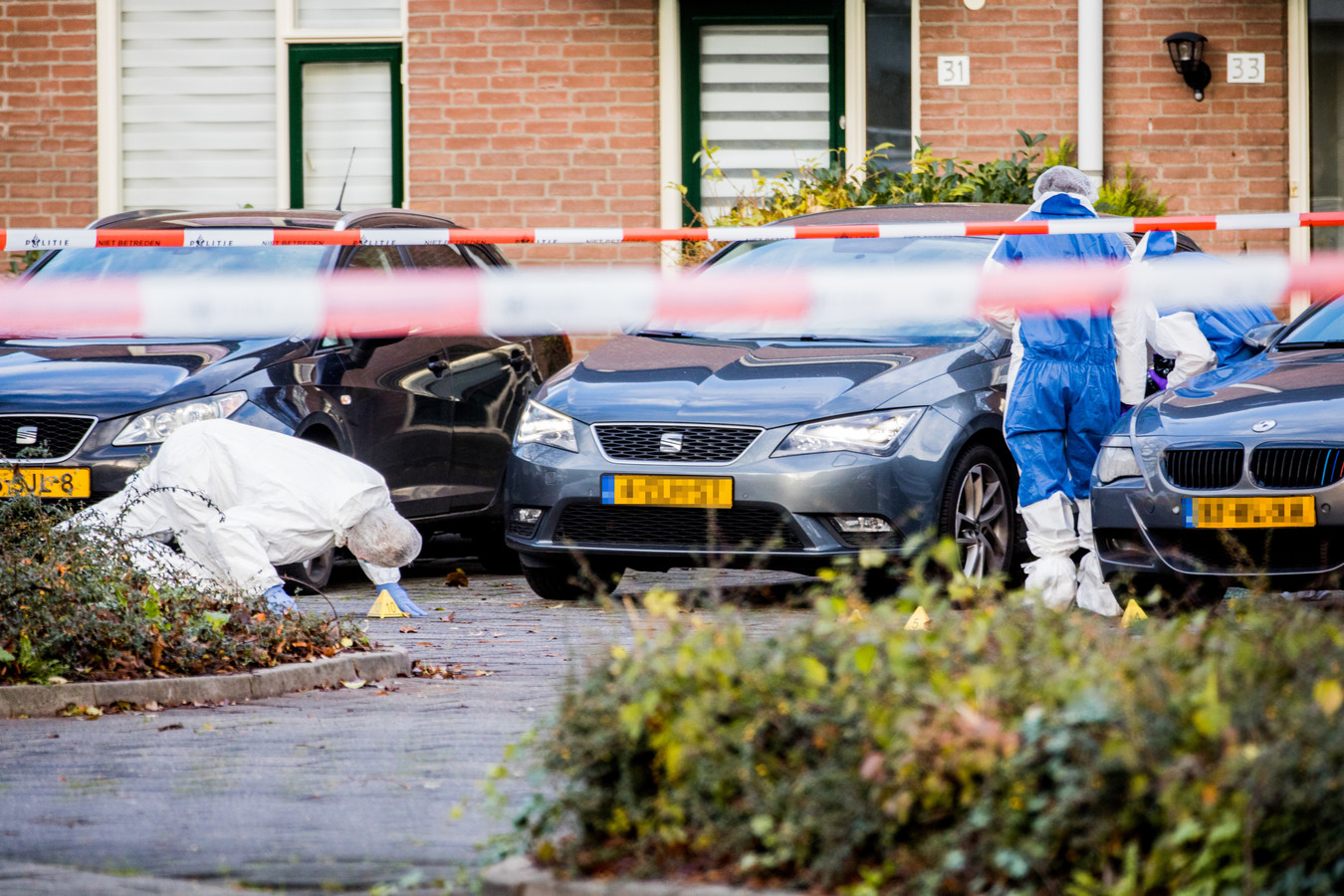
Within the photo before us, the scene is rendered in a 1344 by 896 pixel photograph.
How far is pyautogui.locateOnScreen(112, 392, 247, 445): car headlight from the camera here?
8.58 meters

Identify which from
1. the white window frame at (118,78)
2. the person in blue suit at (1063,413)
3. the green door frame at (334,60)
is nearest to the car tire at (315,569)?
the person in blue suit at (1063,413)

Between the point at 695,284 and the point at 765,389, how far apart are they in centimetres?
104

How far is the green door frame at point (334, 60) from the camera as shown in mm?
15453

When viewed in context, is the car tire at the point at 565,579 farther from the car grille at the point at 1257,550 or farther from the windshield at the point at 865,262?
the car grille at the point at 1257,550

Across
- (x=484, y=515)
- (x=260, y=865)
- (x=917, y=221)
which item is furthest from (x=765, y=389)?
(x=260, y=865)

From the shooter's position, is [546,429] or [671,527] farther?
[546,429]

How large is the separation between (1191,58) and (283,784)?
1107 cm

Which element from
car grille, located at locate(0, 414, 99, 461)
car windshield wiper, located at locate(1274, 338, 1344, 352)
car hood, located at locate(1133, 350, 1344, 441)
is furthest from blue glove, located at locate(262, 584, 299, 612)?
car windshield wiper, located at locate(1274, 338, 1344, 352)

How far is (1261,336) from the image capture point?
28.8ft

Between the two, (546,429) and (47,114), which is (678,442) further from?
(47,114)

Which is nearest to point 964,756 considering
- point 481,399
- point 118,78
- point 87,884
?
point 87,884

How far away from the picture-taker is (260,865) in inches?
168

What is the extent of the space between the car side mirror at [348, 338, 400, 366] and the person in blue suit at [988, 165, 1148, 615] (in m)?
3.12

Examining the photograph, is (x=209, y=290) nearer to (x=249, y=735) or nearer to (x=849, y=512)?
(x=849, y=512)
